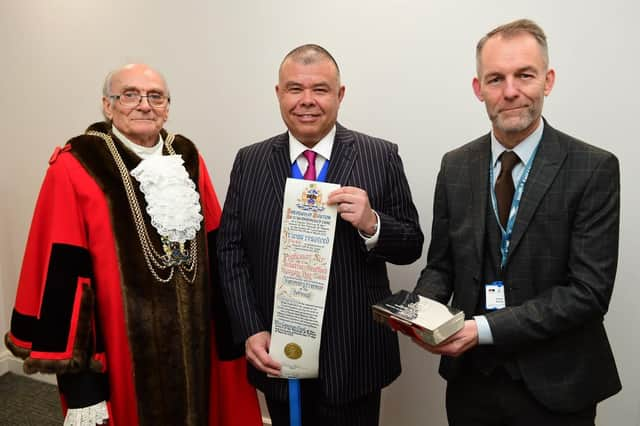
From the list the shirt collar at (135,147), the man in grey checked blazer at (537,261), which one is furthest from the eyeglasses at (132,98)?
the man in grey checked blazer at (537,261)

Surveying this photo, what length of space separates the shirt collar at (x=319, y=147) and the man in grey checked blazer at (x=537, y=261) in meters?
0.52

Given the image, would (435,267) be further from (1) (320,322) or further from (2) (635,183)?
(2) (635,183)

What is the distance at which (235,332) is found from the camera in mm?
1783

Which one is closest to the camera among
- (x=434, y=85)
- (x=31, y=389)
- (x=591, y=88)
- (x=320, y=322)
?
(x=320, y=322)

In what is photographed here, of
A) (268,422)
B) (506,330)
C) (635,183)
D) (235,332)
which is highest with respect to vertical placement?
(635,183)

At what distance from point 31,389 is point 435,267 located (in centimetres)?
321

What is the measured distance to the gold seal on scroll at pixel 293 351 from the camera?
5.41 ft

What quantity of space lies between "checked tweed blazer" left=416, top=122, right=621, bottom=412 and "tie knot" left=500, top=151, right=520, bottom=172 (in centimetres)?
7

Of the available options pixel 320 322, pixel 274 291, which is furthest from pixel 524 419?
pixel 274 291

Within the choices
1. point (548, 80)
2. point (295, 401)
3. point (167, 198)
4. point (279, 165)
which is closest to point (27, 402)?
point (167, 198)

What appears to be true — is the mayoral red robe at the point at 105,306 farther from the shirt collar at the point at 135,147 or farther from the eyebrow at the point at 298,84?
the eyebrow at the point at 298,84

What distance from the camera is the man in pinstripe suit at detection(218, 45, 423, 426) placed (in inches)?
65.2

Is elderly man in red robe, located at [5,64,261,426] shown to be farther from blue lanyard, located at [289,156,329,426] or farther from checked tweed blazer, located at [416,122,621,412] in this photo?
checked tweed blazer, located at [416,122,621,412]

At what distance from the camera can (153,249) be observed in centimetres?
185
